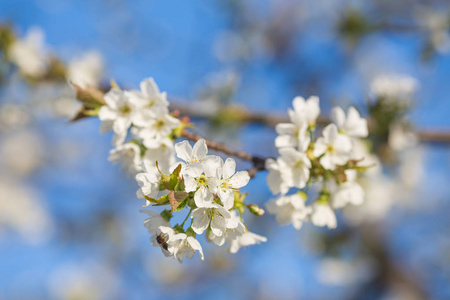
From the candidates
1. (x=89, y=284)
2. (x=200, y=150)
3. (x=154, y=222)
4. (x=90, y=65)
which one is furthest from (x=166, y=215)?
(x=89, y=284)

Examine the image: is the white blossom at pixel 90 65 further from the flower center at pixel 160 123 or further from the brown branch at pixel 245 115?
the flower center at pixel 160 123

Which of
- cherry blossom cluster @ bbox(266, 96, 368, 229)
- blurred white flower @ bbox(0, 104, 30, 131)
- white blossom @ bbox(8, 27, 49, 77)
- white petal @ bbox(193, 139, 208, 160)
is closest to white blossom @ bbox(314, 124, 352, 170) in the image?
cherry blossom cluster @ bbox(266, 96, 368, 229)

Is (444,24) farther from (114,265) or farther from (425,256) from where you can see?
(114,265)

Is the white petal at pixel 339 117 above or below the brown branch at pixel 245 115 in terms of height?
below

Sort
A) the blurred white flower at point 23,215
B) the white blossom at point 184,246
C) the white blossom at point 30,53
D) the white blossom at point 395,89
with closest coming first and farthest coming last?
1. the white blossom at point 184,246
2. the white blossom at point 395,89
3. the white blossom at point 30,53
4. the blurred white flower at point 23,215

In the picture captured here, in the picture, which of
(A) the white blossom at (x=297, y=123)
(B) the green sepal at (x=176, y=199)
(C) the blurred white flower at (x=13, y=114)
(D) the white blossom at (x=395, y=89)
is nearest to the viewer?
(B) the green sepal at (x=176, y=199)

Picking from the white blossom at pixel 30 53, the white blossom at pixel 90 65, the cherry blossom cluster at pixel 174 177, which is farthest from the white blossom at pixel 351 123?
the white blossom at pixel 30 53

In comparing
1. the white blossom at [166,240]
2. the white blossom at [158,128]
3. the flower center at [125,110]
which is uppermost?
the flower center at [125,110]

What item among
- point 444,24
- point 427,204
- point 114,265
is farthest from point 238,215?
point 427,204
